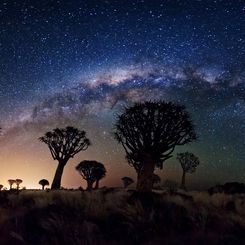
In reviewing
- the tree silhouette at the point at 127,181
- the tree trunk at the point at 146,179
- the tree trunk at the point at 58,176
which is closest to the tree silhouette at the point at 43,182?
the tree silhouette at the point at 127,181

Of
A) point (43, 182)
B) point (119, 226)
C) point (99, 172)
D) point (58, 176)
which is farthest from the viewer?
point (43, 182)

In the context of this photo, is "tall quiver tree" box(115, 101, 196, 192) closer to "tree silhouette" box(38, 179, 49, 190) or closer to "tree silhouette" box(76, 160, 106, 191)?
"tree silhouette" box(76, 160, 106, 191)

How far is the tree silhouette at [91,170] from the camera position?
→ 1996 inches

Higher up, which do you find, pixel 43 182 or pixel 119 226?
pixel 43 182

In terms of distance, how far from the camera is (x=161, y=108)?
19922 mm

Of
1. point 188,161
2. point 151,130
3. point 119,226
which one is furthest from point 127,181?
point 119,226

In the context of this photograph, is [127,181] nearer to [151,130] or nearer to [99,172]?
[99,172]

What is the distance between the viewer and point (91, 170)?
51.0m

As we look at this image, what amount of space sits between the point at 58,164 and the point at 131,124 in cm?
1805

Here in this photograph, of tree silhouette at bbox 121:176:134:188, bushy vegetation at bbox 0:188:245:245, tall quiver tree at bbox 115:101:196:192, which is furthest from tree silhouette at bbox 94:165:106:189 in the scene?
bushy vegetation at bbox 0:188:245:245

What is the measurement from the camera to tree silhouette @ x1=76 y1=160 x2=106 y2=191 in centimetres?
5069

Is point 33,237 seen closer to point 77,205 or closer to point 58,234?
point 58,234

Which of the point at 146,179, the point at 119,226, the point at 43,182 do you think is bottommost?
the point at 119,226

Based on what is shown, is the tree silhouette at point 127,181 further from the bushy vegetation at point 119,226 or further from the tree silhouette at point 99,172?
the bushy vegetation at point 119,226
